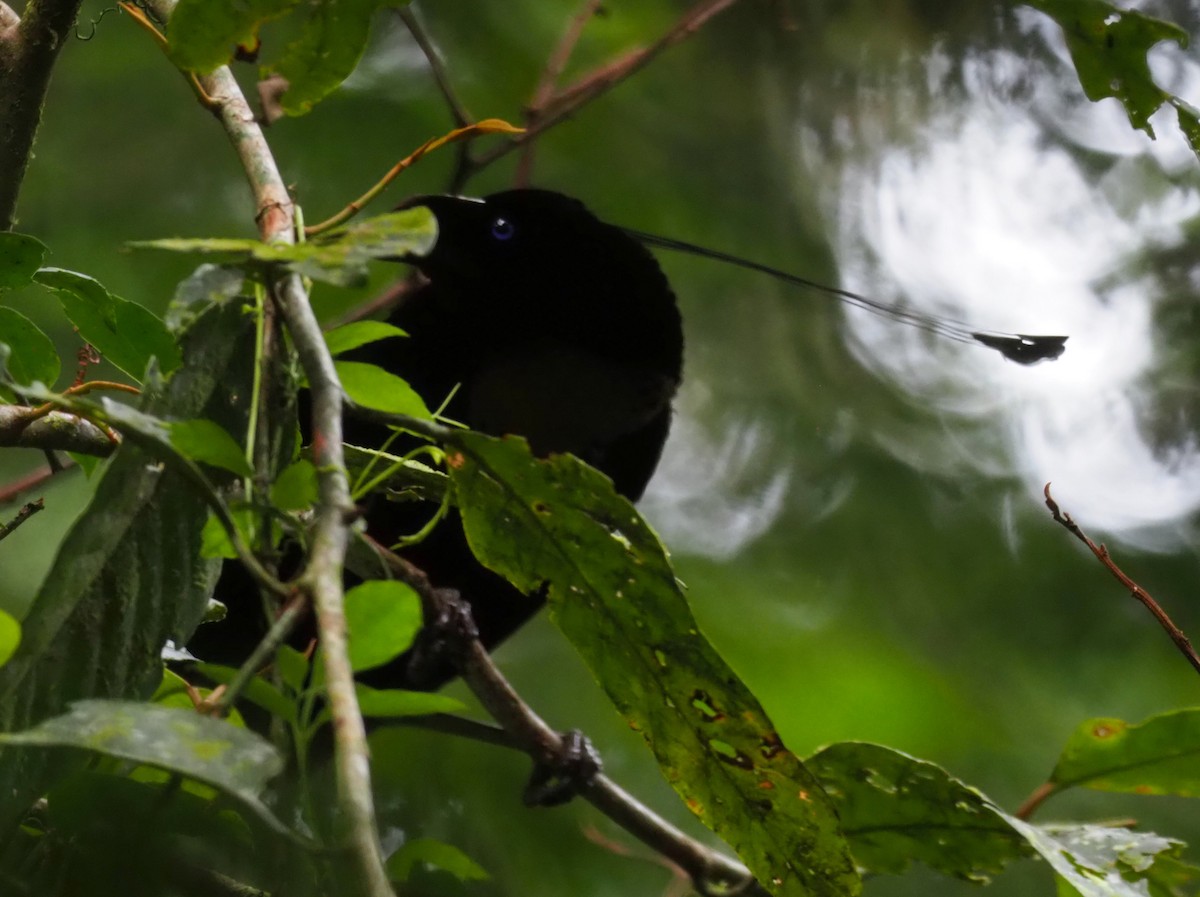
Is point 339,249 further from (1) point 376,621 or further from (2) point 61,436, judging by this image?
(2) point 61,436

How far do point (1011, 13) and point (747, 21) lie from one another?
16.7 inches

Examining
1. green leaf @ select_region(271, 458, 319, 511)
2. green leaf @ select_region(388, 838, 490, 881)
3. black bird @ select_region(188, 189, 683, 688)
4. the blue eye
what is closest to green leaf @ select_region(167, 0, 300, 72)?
green leaf @ select_region(271, 458, 319, 511)

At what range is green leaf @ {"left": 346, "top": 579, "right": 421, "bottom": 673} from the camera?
402mm

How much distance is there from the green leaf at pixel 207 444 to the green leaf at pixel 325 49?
26 centimetres

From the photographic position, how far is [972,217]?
6.89 feet

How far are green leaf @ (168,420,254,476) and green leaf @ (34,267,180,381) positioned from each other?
0.19 metres

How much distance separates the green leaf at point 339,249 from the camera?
16.1 inches

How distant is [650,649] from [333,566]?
7.7 inches

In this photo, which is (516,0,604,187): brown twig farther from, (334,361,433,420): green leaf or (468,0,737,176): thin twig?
(334,361,433,420): green leaf

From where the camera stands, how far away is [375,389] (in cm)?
49

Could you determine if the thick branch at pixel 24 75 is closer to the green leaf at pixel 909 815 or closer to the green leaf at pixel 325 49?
the green leaf at pixel 325 49

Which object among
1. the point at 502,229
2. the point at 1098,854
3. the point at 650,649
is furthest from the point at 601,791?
the point at 502,229

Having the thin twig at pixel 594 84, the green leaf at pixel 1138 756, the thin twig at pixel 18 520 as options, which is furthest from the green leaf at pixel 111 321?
the thin twig at pixel 594 84

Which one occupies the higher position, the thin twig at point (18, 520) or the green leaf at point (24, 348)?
the green leaf at point (24, 348)
